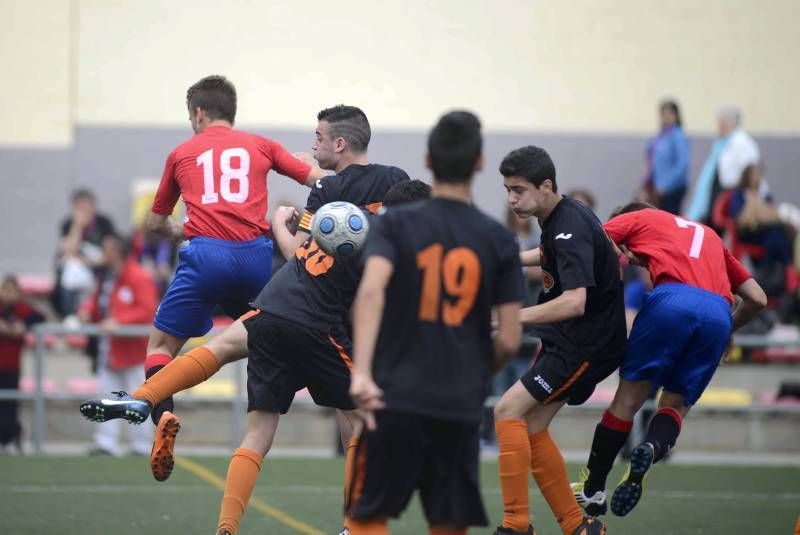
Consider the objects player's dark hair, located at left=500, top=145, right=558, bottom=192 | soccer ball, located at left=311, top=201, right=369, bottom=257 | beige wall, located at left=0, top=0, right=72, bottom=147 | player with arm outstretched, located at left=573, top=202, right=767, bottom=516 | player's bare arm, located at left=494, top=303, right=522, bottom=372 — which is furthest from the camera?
beige wall, located at left=0, top=0, right=72, bottom=147

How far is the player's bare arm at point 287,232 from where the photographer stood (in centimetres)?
800

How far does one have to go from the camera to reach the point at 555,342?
812 cm

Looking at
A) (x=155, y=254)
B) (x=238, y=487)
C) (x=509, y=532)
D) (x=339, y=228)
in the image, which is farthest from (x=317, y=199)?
(x=155, y=254)

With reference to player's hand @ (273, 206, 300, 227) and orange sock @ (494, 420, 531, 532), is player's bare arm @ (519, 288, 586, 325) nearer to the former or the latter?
orange sock @ (494, 420, 531, 532)

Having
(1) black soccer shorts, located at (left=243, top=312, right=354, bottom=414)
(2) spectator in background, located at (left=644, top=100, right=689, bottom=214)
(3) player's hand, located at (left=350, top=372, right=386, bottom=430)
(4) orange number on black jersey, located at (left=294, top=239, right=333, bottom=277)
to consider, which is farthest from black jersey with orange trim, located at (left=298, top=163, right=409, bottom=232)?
(2) spectator in background, located at (left=644, top=100, right=689, bottom=214)

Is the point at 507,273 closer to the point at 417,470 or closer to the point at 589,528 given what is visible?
the point at 417,470

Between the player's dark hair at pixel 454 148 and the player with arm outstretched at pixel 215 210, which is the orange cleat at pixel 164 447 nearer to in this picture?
the player with arm outstretched at pixel 215 210

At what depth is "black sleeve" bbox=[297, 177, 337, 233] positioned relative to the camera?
7875 mm

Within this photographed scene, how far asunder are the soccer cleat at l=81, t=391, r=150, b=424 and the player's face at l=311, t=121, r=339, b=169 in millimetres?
1636

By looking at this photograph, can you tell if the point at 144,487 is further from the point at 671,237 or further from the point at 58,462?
the point at 671,237

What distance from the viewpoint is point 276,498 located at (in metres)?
11.2

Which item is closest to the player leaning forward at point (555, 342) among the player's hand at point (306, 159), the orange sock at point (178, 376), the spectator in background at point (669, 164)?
the player's hand at point (306, 159)

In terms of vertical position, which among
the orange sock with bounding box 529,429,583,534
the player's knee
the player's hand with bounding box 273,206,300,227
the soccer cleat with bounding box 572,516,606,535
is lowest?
the soccer cleat with bounding box 572,516,606,535

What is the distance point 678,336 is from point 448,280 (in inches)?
110
